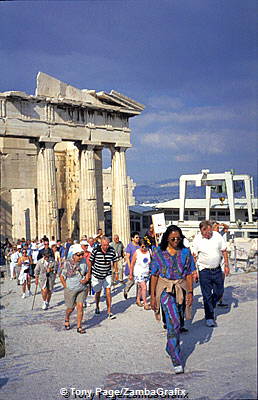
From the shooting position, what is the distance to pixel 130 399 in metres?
2.72

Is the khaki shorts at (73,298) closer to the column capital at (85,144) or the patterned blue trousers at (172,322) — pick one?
the patterned blue trousers at (172,322)

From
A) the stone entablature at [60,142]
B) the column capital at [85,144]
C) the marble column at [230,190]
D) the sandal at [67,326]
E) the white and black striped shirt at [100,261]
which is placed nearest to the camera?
the marble column at [230,190]

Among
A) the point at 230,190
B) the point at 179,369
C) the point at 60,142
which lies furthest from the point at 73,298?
the point at 60,142

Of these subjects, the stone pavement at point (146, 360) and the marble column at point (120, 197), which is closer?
the stone pavement at point (146, 360)

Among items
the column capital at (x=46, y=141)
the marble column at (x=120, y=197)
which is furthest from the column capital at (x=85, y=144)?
the column capital at (x=46, y=141)

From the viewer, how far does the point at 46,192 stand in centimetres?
1697

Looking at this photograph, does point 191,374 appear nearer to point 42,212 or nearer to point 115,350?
point 115,350

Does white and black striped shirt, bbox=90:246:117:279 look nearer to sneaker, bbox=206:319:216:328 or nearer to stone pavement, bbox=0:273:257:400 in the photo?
stone pavement, bbox=0:273:257:400

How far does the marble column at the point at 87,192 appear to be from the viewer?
62.0 ft

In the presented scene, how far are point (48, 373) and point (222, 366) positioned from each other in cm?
156

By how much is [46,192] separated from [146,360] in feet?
47.4

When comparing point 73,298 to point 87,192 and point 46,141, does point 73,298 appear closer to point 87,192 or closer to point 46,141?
point 46,141

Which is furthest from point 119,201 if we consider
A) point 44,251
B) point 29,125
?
point 44,251

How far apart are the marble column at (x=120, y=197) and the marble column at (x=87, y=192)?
53.9 inches
